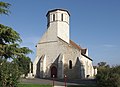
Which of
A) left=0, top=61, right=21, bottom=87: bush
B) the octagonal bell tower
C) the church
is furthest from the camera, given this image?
the octagonal bell tower

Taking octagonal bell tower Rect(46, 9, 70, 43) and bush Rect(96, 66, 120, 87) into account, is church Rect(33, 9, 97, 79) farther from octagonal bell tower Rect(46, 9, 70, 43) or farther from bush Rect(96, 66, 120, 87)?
bush Rect(96, 66, 120, 87)

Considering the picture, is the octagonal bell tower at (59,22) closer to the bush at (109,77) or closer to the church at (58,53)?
the church at (58,53)

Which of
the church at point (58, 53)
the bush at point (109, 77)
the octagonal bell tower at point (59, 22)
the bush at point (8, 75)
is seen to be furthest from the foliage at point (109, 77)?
the octagonal bell tower at point (59, 22)

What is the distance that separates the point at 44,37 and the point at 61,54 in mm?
5532

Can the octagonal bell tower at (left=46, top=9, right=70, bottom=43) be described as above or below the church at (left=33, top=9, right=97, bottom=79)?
above

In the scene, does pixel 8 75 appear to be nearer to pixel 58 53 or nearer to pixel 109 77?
pixel 109 77

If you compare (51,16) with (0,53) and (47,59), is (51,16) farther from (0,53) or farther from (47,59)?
(0,53)

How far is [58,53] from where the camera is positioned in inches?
1671

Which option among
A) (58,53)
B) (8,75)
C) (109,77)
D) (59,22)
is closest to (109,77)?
(109,77)

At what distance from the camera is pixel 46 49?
43.8 m

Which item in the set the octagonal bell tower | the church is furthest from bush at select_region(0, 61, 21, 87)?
the octagonal bell tower

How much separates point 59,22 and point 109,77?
2716 centimetres

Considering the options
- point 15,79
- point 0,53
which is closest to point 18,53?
point 0,53

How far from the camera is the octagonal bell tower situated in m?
44.3
